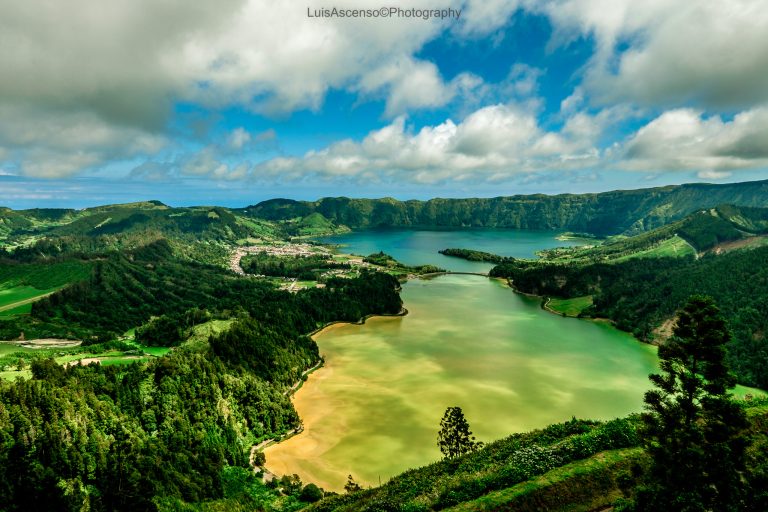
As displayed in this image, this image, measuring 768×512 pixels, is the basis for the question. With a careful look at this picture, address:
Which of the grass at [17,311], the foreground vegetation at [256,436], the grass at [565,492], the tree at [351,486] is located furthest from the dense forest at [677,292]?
the grass at [17,311]

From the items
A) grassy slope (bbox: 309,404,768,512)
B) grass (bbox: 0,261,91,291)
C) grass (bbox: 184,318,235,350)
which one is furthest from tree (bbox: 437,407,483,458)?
grass (bbox: 0,261,91,291)

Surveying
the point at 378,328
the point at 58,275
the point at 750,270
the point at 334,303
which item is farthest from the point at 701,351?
the point at 58,275

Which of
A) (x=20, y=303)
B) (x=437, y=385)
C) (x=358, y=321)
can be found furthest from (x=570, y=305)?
(x=20, y=303)

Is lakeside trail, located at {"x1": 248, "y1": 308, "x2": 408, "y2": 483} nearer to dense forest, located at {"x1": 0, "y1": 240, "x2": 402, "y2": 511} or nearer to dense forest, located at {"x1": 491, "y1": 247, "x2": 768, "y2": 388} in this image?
dense forest, located at {"x1": 0, "y1": 240, "x2": 402, "y2": 511}

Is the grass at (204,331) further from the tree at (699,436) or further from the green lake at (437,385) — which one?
the tree at (699,436)

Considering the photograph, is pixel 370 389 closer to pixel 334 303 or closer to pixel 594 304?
pixel 334 303

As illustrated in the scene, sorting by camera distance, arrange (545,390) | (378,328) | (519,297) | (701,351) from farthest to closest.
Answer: (519,297) < (378,328) < (545,390) < (701,351)
